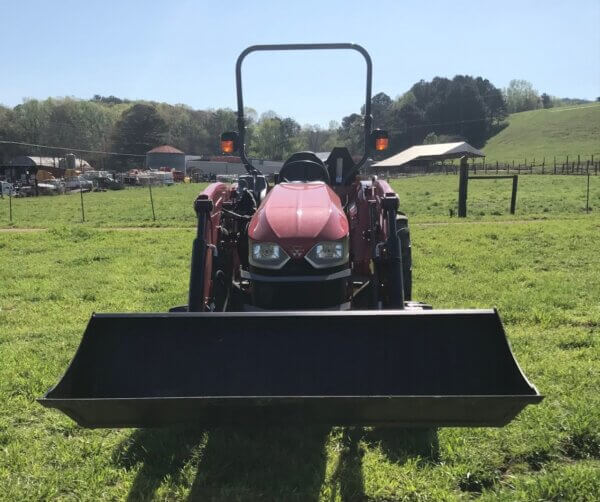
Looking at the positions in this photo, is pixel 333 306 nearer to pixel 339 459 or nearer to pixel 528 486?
pixel 339 459

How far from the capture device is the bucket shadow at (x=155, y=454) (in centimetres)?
287

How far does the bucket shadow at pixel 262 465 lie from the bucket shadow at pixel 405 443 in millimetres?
306

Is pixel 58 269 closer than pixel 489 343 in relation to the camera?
No

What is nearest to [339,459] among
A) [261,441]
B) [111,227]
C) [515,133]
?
[261,441]

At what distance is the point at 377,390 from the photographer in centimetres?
282

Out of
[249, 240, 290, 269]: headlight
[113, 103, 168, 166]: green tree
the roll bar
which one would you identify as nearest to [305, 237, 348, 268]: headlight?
[249, 240, 290, 269]: headlight

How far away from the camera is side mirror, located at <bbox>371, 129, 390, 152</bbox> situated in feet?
14.3

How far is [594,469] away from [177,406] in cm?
209

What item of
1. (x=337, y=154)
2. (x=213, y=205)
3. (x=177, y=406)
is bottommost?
(x=177, y=406)

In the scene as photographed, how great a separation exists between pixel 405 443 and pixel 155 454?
55.4 inches

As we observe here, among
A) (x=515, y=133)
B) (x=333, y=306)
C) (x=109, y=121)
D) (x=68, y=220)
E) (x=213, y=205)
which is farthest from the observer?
(x=109, y=121)

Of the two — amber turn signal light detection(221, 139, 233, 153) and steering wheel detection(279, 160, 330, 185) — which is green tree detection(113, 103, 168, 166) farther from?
steering wheel detection(279, 160, 330, 185)

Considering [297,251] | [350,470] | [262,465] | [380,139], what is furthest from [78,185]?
[350,470]

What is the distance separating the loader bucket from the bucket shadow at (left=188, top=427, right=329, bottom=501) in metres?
0.39
